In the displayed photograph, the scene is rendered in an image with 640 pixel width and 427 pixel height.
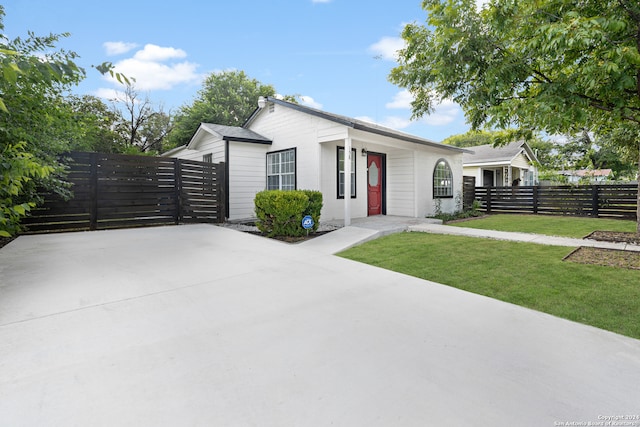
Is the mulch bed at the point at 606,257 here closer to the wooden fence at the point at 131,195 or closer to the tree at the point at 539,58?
the tree at the point at 539,58

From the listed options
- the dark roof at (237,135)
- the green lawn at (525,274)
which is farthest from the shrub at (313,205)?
the dark roof at (237,135)

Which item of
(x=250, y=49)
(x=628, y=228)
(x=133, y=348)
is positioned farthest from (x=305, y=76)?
(x=133, y=348)

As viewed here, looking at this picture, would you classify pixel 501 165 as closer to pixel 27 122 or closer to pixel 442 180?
pixel 442 180

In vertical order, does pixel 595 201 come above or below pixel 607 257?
above

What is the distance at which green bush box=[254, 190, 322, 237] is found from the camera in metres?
6.81

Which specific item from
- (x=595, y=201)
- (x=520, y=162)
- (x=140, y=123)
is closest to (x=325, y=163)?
(x=595, y=201)

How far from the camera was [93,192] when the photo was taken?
7434 millimetres

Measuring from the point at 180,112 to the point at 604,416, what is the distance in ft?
86.5

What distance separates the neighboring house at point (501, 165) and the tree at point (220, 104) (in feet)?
54.3

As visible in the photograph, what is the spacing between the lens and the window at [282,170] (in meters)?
9.84

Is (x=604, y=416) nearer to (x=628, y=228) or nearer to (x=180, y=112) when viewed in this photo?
(x=628, y=228)

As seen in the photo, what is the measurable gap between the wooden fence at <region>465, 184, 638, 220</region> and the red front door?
5.13 m

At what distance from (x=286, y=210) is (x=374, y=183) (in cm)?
500

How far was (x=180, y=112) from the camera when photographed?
2331cm
